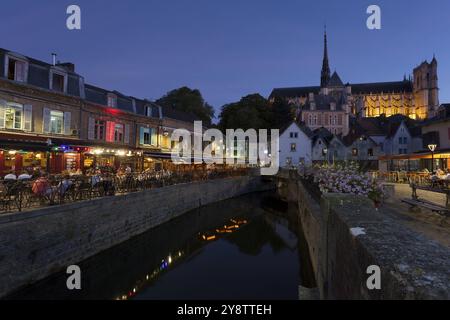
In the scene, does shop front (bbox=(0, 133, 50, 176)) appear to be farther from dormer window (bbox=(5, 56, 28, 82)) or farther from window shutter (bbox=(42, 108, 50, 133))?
dormer window (bbox=(5, 56, 28, 82))

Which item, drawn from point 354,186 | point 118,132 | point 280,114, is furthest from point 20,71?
point 280,114

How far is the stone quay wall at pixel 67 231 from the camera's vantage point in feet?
27.2

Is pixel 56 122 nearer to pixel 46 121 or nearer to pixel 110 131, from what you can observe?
pixel 46 121

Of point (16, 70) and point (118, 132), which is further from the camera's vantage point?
point (118, 132)

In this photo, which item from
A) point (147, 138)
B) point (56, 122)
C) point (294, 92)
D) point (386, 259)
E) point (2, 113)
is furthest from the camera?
point (294, 92)

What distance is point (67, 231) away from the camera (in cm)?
1037

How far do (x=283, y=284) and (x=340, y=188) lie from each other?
5.02m

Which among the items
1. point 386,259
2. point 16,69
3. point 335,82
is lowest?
point 386,259

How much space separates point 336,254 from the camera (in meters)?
5.00

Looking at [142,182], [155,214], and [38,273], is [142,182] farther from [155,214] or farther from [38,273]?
[38,273]

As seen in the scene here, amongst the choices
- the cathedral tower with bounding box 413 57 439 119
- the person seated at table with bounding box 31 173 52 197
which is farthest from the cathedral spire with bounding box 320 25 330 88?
the person seated at table with bounding box 31 173 52 197

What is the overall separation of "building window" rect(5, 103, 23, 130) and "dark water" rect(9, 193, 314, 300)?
10.2 metres

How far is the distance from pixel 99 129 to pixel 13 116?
6.56 metres

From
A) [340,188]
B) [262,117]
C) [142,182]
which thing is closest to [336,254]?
[340,188]
